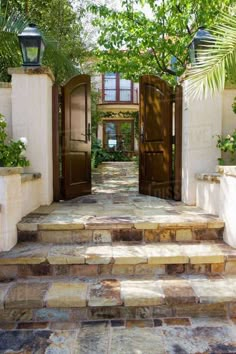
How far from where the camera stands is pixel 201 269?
2.97 meters

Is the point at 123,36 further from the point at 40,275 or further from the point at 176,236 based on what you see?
the point at 40,275

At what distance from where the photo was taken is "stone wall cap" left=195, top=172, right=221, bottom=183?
3.78 meters

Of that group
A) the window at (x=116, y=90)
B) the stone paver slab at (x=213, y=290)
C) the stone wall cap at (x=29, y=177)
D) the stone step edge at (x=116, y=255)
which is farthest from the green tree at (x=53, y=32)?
the window at (x=116, y=90)

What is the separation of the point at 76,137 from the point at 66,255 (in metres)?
Answer: 2.71

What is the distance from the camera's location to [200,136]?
4.53m

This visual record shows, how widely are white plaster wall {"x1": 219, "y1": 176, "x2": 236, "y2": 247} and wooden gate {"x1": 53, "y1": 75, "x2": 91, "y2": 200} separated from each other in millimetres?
2491

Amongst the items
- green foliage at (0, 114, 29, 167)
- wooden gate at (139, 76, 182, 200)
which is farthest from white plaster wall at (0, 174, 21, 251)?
wooden gate at (139, 76, 182, 200)

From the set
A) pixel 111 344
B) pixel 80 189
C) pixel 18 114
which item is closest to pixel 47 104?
pixel 18 114

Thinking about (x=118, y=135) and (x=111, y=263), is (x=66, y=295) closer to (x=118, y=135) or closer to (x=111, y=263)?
(x=111, y=263)

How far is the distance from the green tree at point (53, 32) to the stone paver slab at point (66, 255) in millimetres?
Answer: 3204

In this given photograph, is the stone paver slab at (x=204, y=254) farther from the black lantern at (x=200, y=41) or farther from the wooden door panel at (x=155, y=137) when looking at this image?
the black lantern at (x=200, y=41)

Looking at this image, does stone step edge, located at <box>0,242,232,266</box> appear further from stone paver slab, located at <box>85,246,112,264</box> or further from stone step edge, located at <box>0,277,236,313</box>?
stone step edge, located at <box>0,277,236,313</box>

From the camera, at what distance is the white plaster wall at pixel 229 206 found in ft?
10.4

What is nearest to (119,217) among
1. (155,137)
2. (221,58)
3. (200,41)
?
(221,58)
